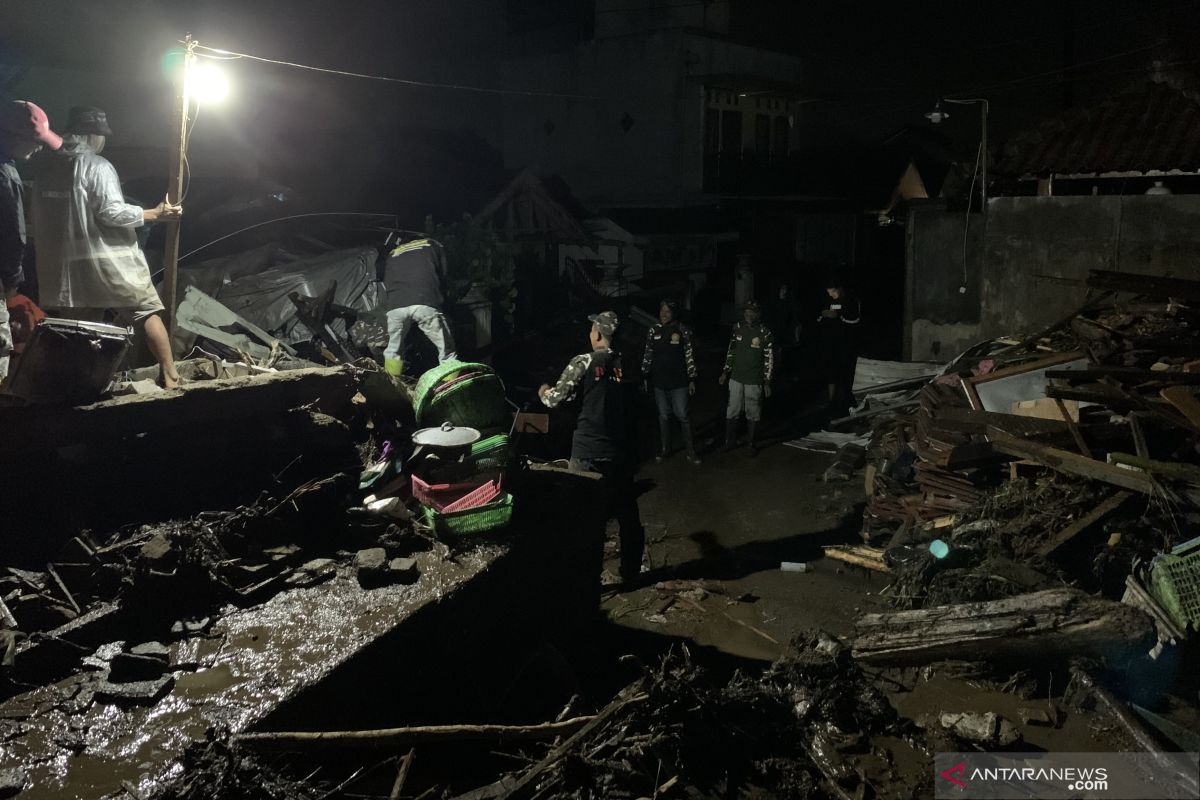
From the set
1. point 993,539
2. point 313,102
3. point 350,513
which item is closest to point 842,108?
point 313,102

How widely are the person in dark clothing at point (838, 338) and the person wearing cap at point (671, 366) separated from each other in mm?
2819

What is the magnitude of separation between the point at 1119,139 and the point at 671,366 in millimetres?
7578

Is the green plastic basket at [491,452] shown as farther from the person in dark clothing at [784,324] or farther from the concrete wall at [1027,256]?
the person in dark clothing at [784,324]

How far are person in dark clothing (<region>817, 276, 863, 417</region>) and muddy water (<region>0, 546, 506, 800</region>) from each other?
8386 mm

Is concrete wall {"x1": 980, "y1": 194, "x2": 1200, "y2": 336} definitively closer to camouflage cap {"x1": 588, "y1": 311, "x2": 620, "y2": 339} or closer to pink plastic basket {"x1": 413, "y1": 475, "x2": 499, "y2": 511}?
camouflage cap {"x1": 588, "y1": 311, "x2": 620, "y2": 339}

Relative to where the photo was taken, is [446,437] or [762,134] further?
[762,134]

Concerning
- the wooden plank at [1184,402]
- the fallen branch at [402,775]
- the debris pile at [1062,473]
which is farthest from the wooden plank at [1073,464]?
the fallen branch at [402,775]

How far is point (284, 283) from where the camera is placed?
37.9ft

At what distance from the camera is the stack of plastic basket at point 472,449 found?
5828 mm

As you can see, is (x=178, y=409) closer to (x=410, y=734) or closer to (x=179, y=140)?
(x=179, y=140)

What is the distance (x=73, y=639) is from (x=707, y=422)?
9420 millimetres

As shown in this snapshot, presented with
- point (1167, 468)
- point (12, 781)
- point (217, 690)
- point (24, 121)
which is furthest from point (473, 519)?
point (1167, 468)

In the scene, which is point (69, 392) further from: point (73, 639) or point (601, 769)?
point (601, 769)

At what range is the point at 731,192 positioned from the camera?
84.9ft
